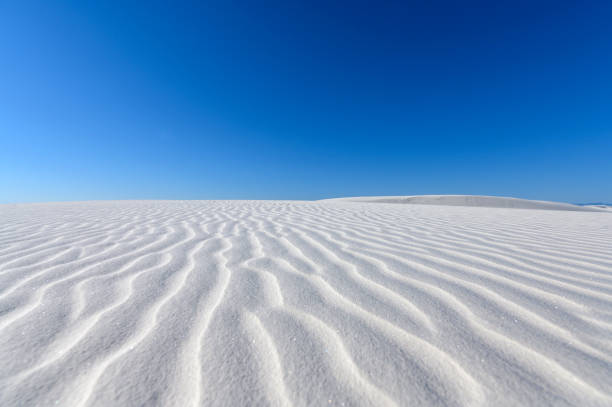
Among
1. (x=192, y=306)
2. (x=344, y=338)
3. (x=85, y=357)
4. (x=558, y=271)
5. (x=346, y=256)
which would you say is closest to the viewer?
(x=85, y=357)

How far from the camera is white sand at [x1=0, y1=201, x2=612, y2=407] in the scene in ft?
2.76

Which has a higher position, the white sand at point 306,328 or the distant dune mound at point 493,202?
the distant dune mound at point 493,202

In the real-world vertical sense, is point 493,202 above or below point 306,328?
above

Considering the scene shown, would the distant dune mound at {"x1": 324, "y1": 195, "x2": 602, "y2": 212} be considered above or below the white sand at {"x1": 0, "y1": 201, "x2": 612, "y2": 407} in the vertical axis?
above

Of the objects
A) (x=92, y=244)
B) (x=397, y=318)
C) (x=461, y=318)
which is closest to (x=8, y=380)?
(x=397, y=318)

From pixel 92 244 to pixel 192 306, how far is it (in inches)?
81.3

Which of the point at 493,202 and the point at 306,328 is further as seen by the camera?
the point at 493,202

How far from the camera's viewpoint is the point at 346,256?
230 cm

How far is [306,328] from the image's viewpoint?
118cm

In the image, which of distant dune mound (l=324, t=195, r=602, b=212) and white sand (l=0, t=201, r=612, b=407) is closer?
white sand (l=0, t=201, r=612, b=407)

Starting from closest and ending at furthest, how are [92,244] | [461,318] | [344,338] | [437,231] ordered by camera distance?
Result: [344,338]
[461,318]
[92,244]
[437,231]

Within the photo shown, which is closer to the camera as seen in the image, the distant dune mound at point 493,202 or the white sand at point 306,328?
the white sand at point 306,328

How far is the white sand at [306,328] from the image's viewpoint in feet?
2.76

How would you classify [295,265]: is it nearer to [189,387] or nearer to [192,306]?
[192,306]
